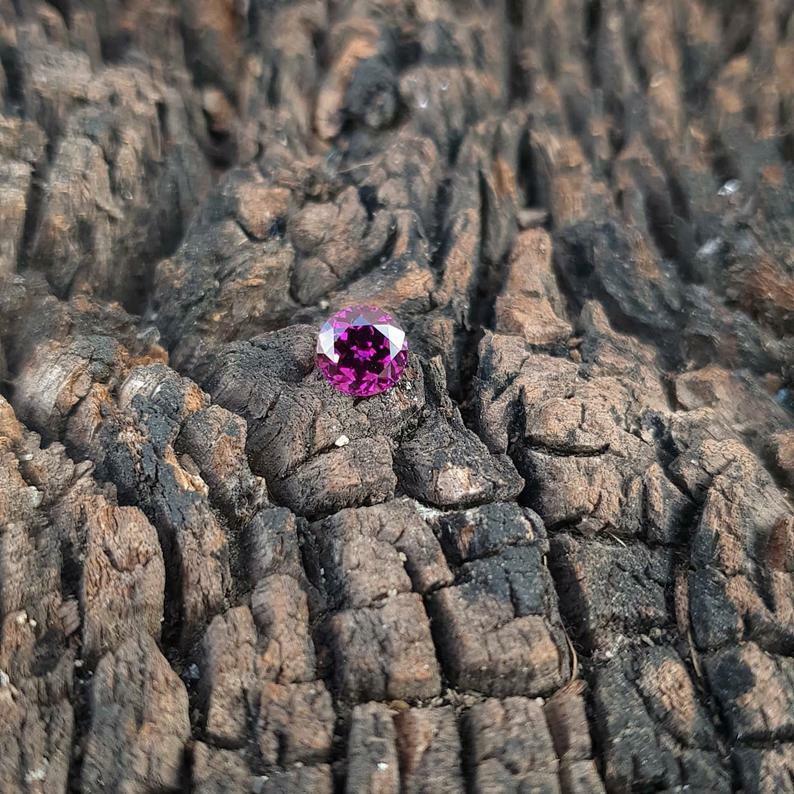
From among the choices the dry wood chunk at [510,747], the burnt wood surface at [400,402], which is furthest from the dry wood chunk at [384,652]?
the dry wood chunk at [510,747]

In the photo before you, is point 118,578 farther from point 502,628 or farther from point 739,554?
point 739,554

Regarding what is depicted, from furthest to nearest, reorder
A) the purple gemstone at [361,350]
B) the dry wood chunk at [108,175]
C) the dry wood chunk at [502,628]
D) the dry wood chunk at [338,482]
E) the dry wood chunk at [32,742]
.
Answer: the dry wood chunk at [108,175] → the purple gemstone at [361,350] → the dry wood chunk at [338,482] → the dry wood chunk at [502,628] → the dry wood chunk at [32,742]

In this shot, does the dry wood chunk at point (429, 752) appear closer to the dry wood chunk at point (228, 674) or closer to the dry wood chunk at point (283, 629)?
the dry wood chunk at point (283, 629)

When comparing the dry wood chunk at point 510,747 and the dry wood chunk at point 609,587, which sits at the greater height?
the dry wood chunk at point 609,587

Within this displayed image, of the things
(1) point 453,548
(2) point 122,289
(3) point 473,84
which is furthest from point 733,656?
(3) point 473,84

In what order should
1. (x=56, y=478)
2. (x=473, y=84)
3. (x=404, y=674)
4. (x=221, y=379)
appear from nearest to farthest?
(x=404, y=674), (x=56, y=478), (x=221, y=379), (x=473, y=84)

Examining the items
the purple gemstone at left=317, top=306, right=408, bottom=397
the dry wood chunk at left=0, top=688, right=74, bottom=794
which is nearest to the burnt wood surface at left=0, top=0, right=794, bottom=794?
the dry wood chunk at left=0, top=688, right=74, bottom=794

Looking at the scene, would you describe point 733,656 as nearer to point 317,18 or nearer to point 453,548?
point 453,548
